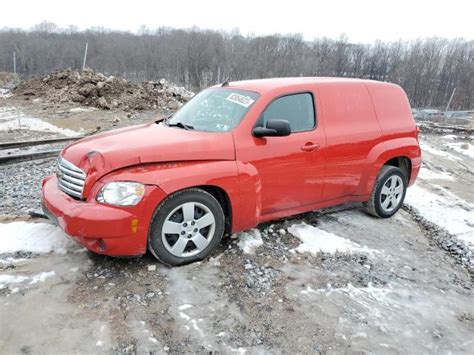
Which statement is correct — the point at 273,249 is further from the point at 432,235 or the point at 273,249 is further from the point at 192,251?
the point at 432,235

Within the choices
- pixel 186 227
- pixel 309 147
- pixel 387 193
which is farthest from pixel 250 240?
pixel 387 193

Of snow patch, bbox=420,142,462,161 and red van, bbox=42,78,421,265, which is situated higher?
red van, bbox=42,78,421,265

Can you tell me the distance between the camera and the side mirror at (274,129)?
4.10m

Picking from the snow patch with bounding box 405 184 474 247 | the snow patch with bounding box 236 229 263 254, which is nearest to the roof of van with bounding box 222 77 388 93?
the snow patch with bounding box 236 229 263 254

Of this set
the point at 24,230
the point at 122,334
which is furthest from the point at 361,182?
the point at 24,230

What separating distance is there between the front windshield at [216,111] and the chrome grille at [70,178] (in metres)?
1.30

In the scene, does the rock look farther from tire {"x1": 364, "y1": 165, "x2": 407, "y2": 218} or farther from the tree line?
the tree line

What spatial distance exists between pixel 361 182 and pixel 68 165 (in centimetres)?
354

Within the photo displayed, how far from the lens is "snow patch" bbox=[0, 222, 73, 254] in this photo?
4199 mm

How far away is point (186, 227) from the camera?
3873 millimetres

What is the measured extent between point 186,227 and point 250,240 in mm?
993

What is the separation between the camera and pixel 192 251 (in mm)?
4008

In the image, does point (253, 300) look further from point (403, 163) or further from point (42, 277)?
point (403, 163)

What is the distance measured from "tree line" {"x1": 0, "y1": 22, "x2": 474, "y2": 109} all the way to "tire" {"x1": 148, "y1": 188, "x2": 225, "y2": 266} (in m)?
82.2
